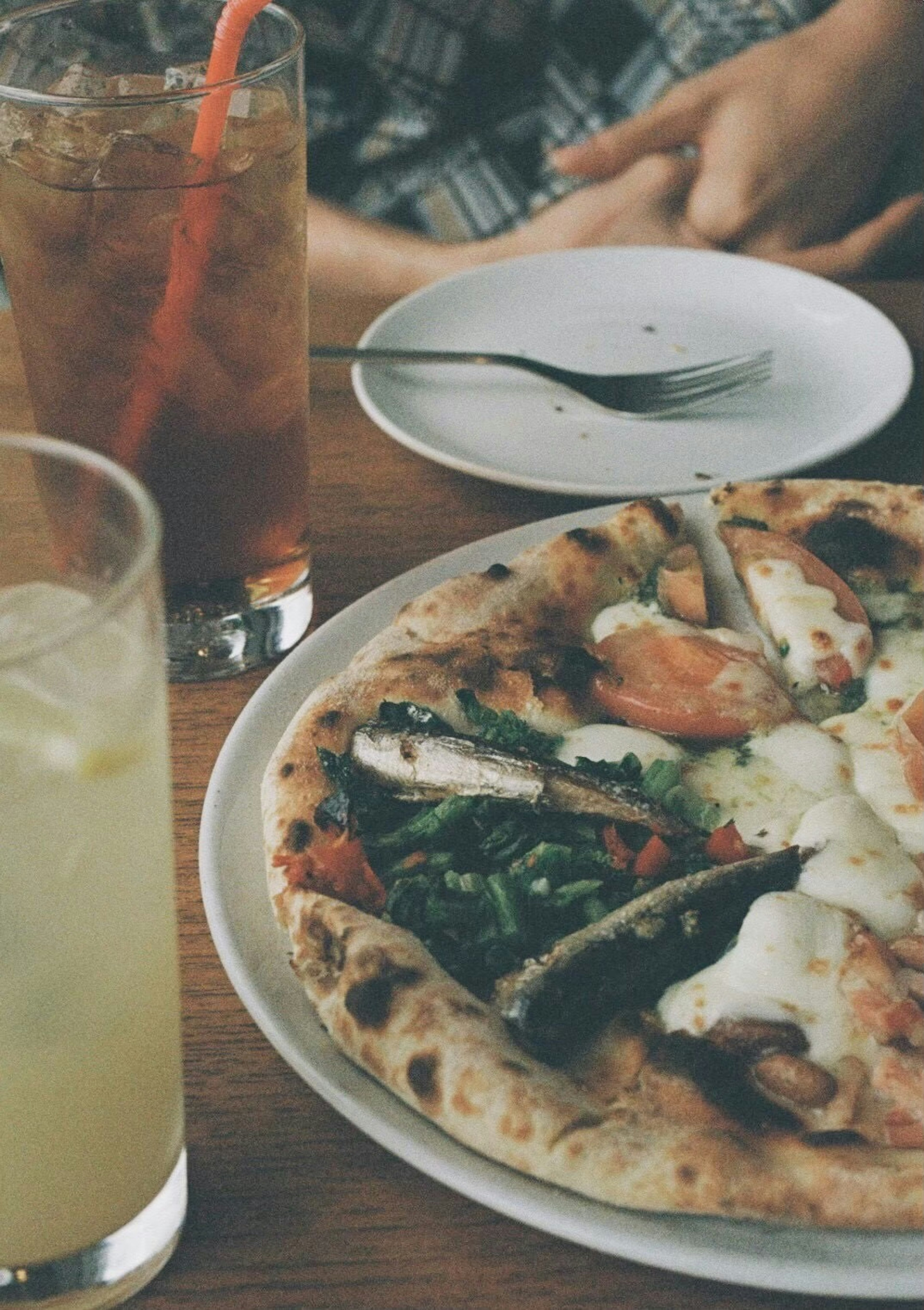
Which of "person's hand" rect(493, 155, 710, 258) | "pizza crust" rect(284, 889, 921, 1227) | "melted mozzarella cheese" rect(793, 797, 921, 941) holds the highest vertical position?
"pizza crust" rect(284, 889, 921, 1227)

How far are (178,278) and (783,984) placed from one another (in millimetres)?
905

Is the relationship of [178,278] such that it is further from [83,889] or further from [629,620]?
[83,889]

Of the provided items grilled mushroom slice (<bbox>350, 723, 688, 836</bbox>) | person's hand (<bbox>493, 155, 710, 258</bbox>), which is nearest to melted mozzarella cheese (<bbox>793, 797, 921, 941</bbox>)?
grilled mushroom slice (<bbox>350, 723, 688, 836</bbox>)

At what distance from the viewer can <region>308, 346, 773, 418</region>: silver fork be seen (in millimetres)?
2176

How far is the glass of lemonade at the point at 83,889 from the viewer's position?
774mm

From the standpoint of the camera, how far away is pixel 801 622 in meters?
1.68

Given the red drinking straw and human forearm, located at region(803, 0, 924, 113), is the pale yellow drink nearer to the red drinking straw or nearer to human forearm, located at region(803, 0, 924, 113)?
the red drinking straw

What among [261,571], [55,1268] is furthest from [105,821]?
[261,571]

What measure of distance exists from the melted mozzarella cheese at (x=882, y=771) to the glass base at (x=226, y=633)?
64 cm

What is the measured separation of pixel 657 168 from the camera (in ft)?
11.1


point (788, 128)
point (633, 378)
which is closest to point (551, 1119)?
point (633, 378)

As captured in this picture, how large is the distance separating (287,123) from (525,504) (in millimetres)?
704

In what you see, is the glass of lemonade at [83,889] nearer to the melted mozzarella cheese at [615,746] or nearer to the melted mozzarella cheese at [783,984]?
the melted mozzarella cheese at [783,984]

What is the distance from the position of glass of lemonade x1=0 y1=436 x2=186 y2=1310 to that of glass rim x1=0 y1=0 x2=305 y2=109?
60cm
